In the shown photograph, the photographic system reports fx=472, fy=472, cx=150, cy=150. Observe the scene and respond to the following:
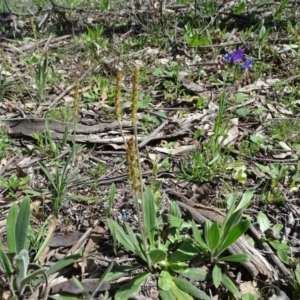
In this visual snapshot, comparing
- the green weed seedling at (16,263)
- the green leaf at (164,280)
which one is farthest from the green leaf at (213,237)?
the green weed seedling at (16,263)

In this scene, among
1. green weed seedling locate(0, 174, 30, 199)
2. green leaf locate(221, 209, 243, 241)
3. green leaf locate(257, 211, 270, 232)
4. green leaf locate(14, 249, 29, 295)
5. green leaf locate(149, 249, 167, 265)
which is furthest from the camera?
green weed seedling locate(0, 174, 30, 199)

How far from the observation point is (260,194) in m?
2.42

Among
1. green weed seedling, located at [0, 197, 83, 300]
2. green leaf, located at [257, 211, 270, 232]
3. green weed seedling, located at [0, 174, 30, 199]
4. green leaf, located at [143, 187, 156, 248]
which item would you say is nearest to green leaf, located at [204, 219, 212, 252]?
green leaf, located at [143, 187, 156, 248]

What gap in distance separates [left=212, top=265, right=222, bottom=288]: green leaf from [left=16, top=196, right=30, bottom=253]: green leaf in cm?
77

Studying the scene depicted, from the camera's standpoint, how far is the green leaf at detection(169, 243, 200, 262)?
193 cm

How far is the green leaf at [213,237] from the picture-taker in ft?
6.19

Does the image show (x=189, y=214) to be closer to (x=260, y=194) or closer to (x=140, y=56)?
(x=260, y=194)

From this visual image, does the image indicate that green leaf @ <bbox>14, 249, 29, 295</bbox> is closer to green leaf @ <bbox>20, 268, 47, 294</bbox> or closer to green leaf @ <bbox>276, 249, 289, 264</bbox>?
green leaf @ <bbox>20, 268, 47, 294</bbox>

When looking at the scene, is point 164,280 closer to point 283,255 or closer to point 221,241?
point 221,241

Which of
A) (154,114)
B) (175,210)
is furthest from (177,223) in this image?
(154,114)

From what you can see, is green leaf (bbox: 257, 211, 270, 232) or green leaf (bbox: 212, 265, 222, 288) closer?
green leaf (bbox: 212, 265, 222, 288)

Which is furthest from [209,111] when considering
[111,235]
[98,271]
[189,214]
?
[98,271]

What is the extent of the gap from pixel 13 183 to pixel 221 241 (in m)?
1.11

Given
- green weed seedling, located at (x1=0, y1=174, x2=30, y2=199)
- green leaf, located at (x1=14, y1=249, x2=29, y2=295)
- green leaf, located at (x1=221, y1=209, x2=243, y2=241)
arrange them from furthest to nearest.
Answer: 1. green weed seedling, located at (x1=0, y1=174, x2=30, y2=199)
2. green leaf, located at (x1=221, y1=209, x2=243, y2=241)
3. green leaf, located at (x1=14, y1=249, x2=29, y2=295)
